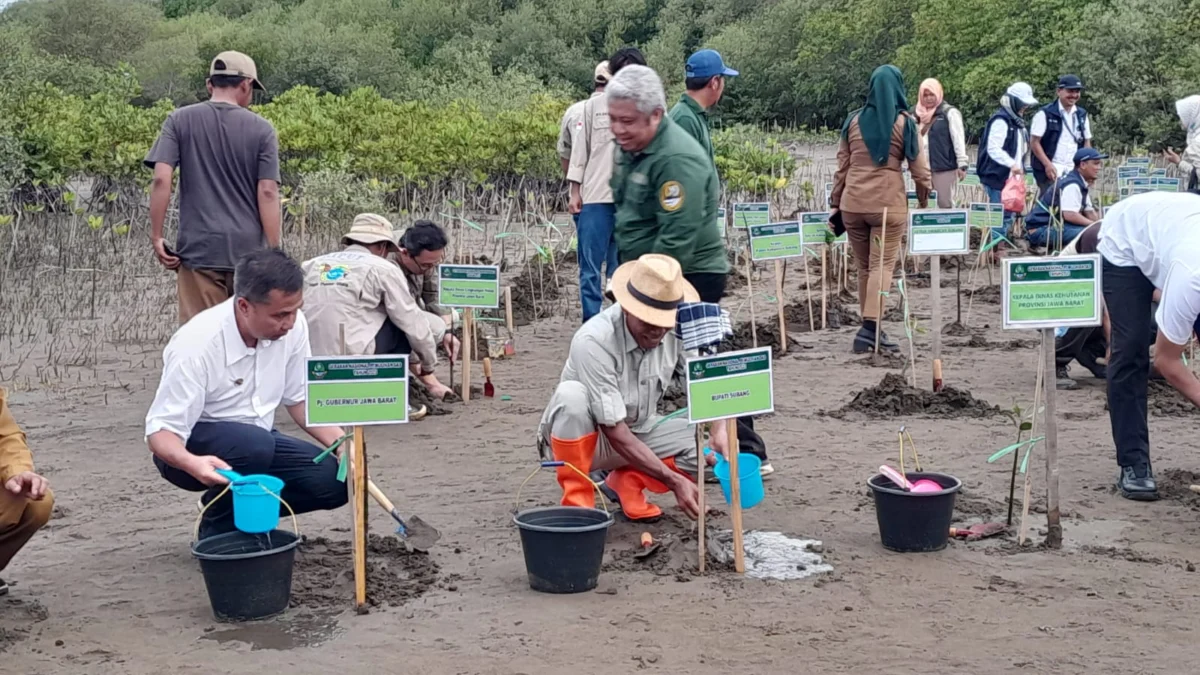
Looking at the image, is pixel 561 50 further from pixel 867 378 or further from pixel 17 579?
pixel 17 579

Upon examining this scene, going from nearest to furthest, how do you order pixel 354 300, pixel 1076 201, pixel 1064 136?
pixel 354 300 < pixel 1076 201 < pixel 1064 136

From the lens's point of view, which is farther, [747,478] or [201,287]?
[201,287]

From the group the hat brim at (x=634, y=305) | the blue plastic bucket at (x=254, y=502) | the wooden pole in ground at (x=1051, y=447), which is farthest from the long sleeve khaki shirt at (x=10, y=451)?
the wooden pole in ground at (x=1051, y=447)

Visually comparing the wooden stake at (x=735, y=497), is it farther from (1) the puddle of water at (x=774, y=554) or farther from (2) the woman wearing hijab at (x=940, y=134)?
(2) the woman wearing hijab at (x=940, y=134)

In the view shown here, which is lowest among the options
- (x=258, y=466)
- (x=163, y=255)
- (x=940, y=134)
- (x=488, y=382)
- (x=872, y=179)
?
(x=488, y=382)

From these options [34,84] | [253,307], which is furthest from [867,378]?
[34,84]

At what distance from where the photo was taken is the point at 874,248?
8.33 metres

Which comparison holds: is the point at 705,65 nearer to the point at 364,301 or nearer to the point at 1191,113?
the point at 364,301

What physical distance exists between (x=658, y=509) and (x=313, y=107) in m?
13.7

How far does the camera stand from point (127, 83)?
71.6 feet

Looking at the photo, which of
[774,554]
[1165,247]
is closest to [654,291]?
[774,554]

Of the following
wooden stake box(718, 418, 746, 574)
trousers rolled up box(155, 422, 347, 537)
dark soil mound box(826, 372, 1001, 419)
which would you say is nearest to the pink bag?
dark soil mound box(826, 372, 1001, 419)

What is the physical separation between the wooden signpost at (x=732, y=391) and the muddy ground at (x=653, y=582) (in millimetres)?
485

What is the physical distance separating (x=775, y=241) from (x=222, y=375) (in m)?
4.59
